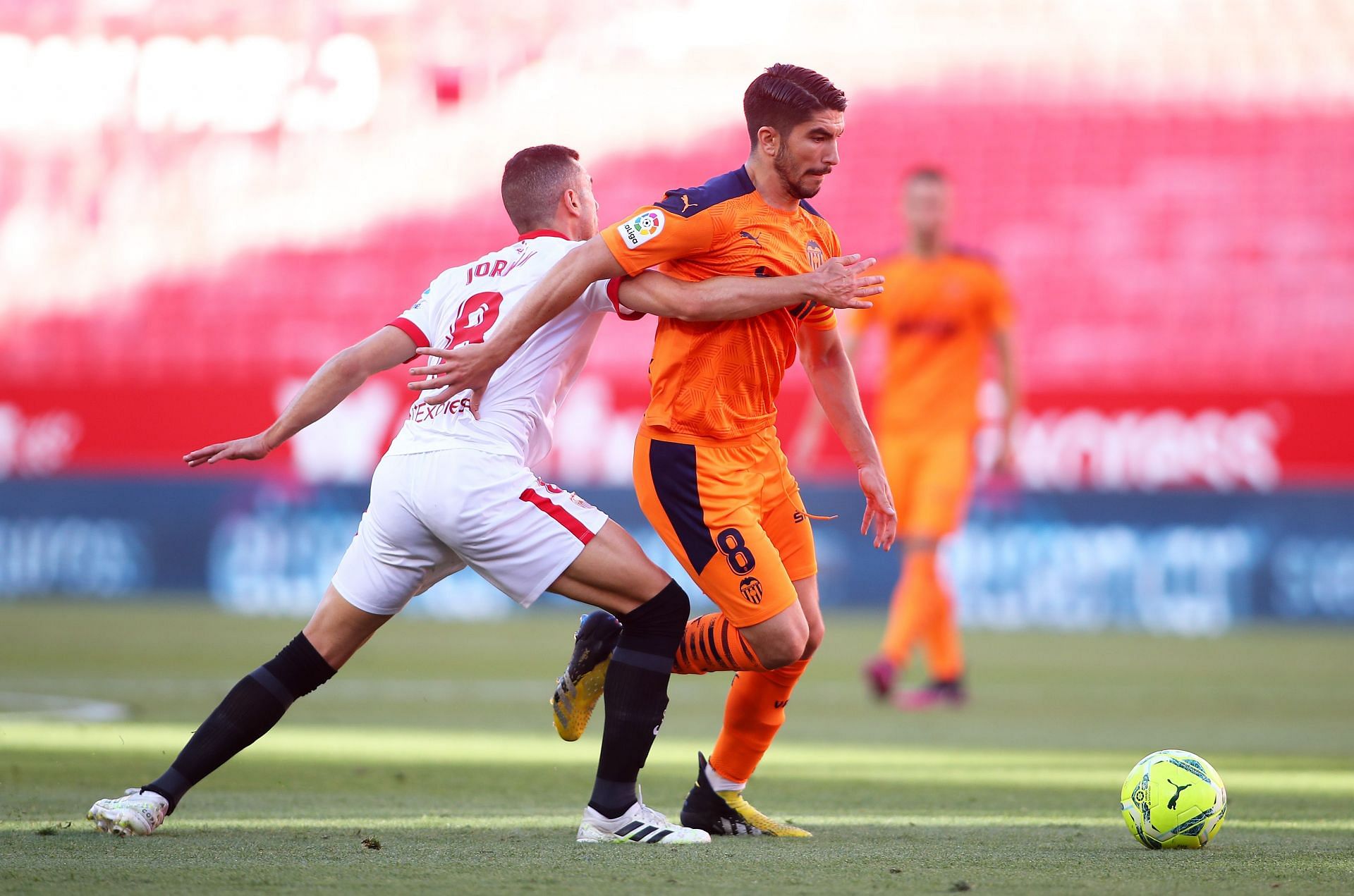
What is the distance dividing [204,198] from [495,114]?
3.61m

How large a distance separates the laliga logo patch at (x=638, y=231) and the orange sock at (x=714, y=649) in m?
1.00

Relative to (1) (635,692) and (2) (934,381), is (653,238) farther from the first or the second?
(2) (934,381)

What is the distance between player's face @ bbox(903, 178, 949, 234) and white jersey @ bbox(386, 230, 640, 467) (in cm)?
487

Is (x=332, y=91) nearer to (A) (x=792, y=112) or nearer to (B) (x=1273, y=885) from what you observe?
(A) (x=792, y=112)

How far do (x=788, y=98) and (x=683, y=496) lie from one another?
1079mm

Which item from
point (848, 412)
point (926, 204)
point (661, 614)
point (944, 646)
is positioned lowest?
point (944, 646)

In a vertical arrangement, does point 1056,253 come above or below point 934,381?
above

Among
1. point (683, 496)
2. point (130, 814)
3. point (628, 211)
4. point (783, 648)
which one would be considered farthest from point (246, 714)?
point (628, 211)

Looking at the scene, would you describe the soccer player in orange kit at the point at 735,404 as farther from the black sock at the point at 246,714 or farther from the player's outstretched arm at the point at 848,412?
the black sock at the point at 246,714

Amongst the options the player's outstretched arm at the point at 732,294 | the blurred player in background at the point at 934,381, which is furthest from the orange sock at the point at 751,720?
the blurred player in background at the point at 934,381

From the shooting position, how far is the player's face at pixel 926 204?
361 inches

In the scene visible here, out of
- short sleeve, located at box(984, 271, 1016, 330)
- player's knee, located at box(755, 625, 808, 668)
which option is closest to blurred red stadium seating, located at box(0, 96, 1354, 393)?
short sleeve, located at box(984, 271, 1016, 330)

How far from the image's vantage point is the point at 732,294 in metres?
4.42

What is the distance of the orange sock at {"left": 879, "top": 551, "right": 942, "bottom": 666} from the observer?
8.58 metres
